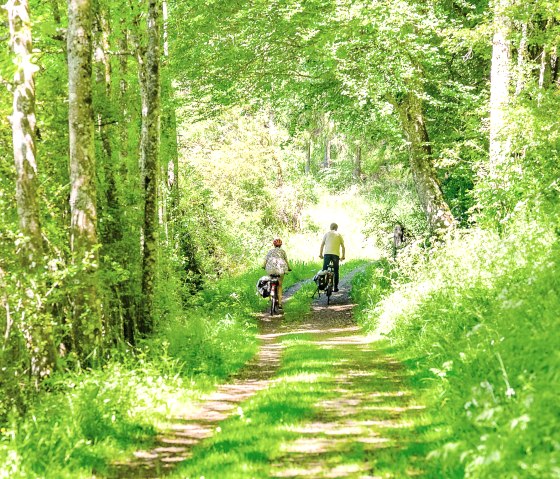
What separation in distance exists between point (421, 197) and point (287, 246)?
13815 mm

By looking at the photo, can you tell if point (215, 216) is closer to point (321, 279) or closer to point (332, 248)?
point (332, 248)

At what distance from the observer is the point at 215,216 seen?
892 inches

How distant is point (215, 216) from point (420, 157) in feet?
28.0

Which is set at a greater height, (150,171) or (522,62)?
(522,62)

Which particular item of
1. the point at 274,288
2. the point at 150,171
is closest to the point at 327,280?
the point at 274,288

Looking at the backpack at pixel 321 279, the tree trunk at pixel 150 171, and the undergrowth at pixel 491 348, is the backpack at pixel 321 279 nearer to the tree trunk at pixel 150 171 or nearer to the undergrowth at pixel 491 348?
the undergrowth at pixel 491 348

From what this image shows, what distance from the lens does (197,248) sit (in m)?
20.5

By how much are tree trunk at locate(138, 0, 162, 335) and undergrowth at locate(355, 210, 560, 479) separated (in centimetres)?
456

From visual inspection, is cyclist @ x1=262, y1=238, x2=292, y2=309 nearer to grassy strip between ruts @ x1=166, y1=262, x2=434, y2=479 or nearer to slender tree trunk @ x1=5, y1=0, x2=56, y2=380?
grassy strip between ruts @ x1=166, y1=262, x2=434, y2=479

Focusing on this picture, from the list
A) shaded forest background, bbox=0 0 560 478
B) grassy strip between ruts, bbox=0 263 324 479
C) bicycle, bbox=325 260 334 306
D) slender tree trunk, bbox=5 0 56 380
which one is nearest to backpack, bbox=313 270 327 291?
bicycle, bbox=325 260 334 306

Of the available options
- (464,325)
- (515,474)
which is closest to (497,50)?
(464,325)

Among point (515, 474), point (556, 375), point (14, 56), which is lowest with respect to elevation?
point (515, 474)

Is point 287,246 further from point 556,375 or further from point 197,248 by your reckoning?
point 556,375

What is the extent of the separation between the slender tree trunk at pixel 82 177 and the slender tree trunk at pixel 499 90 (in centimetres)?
802
